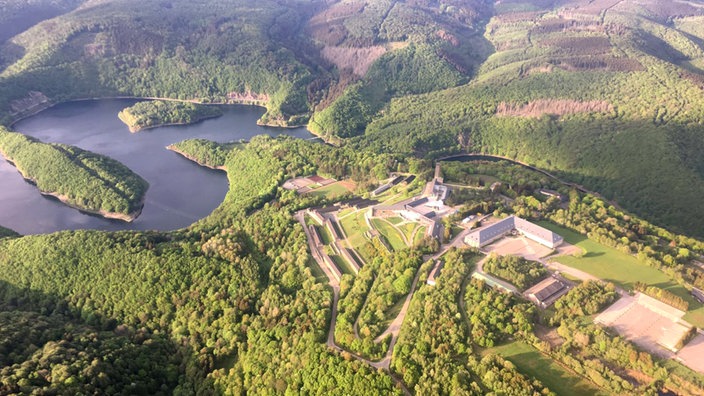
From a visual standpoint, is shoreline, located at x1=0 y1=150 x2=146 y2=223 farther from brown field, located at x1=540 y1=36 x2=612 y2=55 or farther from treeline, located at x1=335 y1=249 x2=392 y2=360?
brown field, located at x1=540 y1=36 x2=612 y2=55

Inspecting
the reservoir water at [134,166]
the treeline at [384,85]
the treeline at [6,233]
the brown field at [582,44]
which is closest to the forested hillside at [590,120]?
the brown field at [582,44]

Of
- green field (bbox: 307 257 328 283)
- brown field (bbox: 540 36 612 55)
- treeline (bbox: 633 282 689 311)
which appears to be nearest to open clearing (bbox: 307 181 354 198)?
green field (bbox: 307 257 328 283)

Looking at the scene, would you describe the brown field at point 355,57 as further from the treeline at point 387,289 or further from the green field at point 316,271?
the treeline at point 387,289

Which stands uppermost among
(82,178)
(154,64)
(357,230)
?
(357,230)

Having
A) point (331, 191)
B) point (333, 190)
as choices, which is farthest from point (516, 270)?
point (333, 190)

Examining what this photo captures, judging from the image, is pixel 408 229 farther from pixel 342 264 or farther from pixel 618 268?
pixel 618 268

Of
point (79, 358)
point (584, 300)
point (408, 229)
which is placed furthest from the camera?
point (408, 229)
